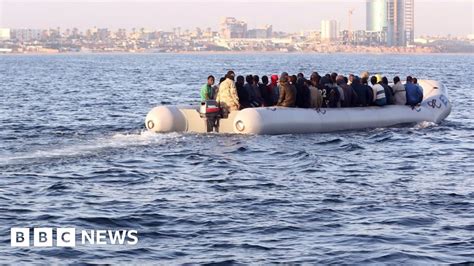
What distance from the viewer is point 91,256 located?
11930mm

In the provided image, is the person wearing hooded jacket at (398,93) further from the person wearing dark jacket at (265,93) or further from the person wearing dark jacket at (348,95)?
the person wearing dark jacket at (265,93)

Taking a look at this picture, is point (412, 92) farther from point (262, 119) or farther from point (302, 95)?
point (262, 119)

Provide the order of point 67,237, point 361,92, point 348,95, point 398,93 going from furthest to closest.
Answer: point 398,93
point 361,92
point 348,95
point 67,237

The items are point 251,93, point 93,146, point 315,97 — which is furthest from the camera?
point 315,97

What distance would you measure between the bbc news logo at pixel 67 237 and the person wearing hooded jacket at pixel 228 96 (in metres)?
9.73

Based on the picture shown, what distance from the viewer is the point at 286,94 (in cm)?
2297

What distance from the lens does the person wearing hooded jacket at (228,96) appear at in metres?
22.6

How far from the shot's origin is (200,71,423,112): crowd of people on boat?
22.9 meters

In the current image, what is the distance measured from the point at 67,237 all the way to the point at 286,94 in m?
10.9

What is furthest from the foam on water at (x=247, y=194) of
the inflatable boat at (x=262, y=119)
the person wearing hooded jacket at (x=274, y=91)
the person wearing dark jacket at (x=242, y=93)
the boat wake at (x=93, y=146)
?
the person wearing hooded jacket at (x=274, y=91)

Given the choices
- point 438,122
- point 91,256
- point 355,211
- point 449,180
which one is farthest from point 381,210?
point 438,122

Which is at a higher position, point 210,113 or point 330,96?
point 330,96

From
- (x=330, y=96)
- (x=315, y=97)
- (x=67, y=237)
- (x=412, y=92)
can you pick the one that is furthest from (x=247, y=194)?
(x=412, y=92)

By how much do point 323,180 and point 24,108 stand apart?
66.9 feet
